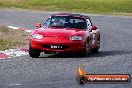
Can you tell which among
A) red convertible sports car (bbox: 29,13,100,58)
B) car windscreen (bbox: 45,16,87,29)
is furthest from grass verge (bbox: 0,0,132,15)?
red convertible sports car (bbox: 29,13,100,58)

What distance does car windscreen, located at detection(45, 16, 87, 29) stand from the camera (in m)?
19.0

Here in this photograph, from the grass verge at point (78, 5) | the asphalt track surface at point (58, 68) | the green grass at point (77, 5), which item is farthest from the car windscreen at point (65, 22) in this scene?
the green grass at point (77, 5)

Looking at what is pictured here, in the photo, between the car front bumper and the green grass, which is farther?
the green grass

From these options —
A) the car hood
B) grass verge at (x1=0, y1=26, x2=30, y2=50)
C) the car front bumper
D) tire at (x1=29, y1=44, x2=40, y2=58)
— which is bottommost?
grass verge at (x1=0, y1=26, x2=30, y2=50)

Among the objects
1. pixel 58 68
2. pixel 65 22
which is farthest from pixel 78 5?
pixel 58 68

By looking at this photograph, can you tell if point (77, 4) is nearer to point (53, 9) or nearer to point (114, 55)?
point (53, 9)

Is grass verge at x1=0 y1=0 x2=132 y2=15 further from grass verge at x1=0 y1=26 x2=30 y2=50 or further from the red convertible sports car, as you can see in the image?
the red convertible sports car

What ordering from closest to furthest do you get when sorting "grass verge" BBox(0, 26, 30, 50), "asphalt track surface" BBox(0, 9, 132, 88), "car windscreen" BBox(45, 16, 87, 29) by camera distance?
"asphalt track surface" BBox(0, 9, 132, 88)
"car windscreen" BBox(45, 16, 87, 29)
"grass verge" BBox(0, 26, 30, 50)

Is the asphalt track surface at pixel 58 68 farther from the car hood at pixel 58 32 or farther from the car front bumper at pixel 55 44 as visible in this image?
the car hood at pixel 58 32

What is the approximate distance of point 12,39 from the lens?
25.0 m

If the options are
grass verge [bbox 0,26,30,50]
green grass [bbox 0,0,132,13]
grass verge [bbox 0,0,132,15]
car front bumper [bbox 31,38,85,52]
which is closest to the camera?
car front bumper [bbox 31,38,85,52]

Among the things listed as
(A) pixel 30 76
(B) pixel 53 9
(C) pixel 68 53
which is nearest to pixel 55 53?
(C) pixel 68 53

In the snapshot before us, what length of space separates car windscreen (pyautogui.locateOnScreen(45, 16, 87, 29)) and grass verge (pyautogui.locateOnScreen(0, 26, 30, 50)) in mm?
2304

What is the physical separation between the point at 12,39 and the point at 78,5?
38364 millimetres
